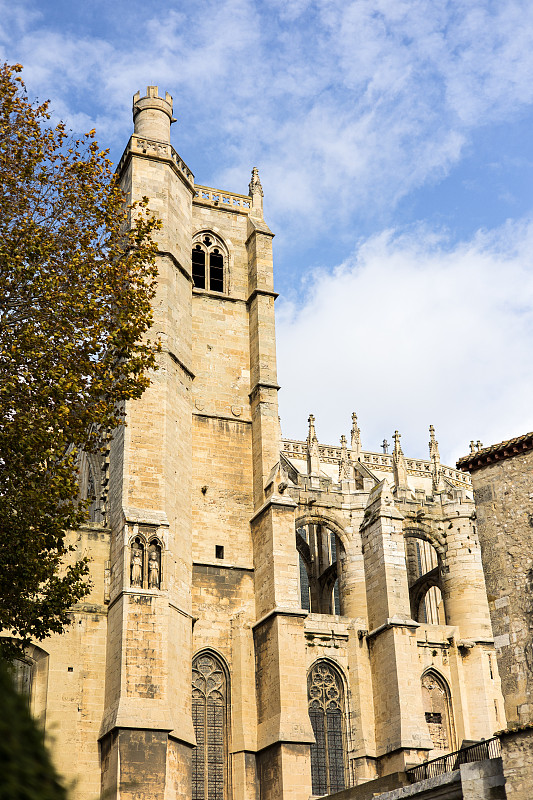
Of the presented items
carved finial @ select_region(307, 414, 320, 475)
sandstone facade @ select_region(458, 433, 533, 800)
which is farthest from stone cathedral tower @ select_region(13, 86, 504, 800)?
sandstone facade @ select_region(458, 433, 533, 800)

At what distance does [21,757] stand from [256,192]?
27648 millimetres

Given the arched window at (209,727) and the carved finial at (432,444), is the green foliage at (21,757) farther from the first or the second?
the carved finial at (432,444)

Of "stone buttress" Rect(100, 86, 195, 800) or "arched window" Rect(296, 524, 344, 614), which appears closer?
"stone buttress" Rect(100, 86, 195, 800)

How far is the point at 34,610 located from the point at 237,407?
13.1m

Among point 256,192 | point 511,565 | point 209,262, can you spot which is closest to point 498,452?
point 511,565

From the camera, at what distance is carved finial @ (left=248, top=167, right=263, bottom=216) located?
95.2 feet

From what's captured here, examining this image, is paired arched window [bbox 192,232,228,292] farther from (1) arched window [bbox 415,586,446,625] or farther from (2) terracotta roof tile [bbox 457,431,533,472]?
(1) arched window [bbox 415,586,446,625]

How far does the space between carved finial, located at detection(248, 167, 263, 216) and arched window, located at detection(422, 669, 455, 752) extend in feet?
48.3

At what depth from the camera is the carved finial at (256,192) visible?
1143 inches

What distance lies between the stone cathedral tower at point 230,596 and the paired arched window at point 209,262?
0.21ft

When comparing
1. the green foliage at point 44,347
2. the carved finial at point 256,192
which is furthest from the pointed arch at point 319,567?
the green foliage at point 44,347

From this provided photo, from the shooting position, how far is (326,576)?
29422 millimetres

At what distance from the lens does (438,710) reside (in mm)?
24328

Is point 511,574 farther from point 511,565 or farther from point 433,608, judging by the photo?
point 433,608
